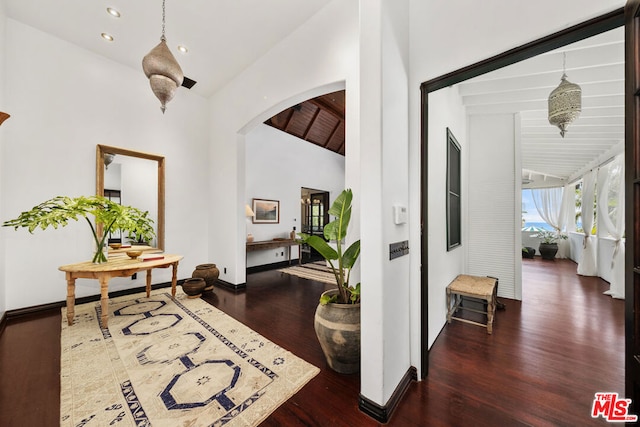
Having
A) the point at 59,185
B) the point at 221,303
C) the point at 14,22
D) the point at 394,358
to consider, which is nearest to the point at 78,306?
the point at 59,185

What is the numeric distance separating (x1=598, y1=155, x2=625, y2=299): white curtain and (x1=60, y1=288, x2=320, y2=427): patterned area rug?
532 centimetres

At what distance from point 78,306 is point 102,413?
280 centimetres

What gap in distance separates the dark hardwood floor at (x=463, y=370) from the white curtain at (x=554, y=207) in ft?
18.9

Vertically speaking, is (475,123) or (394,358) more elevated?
(475,123)

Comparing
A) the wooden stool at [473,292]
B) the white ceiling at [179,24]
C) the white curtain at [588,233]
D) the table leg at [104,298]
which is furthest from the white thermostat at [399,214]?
the white curtain at [588,233]

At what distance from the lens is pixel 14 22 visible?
3.04 meters

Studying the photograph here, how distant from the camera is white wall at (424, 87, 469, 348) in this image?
2.43m

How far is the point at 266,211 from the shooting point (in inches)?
244

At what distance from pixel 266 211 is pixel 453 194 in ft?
14.6

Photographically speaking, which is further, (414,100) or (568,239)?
(568,239)

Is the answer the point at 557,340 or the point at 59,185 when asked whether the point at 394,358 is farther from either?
the point at 59,185

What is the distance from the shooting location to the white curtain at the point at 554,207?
7957mm

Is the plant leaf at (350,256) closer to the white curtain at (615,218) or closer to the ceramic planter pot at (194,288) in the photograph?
the ceramic planter pot at (194,288)

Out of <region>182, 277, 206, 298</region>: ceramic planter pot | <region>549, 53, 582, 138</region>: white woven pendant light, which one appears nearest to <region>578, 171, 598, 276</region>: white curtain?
<region>549, 53, 582, 138</region>: white woven pendant light
